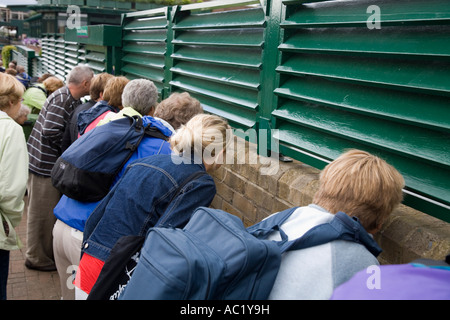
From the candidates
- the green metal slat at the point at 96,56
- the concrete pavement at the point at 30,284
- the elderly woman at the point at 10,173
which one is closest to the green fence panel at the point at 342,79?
the elderly woman at the point at 10,173

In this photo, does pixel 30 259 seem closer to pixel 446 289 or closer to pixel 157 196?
pixel 157 196

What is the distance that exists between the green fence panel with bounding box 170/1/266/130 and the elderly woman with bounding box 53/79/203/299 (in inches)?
17.8

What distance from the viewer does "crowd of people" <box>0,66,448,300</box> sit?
1676 mm

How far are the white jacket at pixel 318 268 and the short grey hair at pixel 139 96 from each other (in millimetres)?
2336

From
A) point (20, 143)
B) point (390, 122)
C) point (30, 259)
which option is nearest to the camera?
point (390, 122)

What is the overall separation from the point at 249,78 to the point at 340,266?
7.33ft

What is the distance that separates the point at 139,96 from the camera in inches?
145

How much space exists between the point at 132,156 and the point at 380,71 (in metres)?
1.64

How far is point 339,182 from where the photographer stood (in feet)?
6.12

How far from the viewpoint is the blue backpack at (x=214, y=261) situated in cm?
154

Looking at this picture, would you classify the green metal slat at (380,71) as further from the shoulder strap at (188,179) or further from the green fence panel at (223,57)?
the shoulder strap at (188,179)
